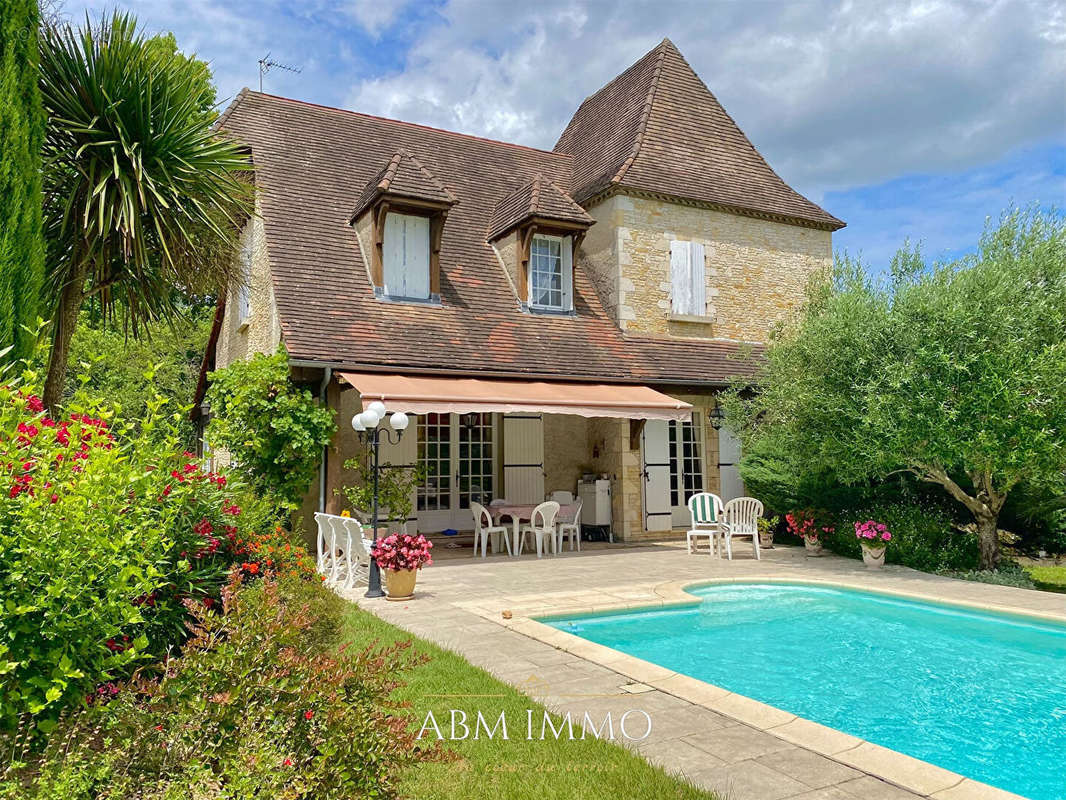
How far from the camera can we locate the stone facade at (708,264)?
18.0 meters

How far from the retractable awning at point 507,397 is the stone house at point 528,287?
5cm

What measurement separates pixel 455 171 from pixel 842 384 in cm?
1196

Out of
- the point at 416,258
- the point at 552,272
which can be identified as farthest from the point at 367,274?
the point at 552,272

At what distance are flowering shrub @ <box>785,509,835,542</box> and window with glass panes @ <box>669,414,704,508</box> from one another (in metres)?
3.17

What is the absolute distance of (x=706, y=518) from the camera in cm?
1559

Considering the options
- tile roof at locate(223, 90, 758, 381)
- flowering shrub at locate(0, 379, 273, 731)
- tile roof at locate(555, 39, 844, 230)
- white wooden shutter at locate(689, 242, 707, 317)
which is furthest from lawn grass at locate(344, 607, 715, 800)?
tile roof at locate(555, 39, 844, 230)

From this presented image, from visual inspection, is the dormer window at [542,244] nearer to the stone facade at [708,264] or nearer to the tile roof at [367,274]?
the tile roof at [367,274]

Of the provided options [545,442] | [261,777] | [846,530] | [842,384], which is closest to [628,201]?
[545,442]

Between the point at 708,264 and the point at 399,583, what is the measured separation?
40.9 ft

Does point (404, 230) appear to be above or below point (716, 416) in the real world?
above

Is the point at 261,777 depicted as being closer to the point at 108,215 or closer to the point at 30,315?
the point at 30,315

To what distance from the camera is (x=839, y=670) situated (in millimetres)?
8023

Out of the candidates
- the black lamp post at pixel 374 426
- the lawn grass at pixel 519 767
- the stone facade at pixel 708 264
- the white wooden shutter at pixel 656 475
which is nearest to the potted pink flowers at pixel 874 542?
the white wooden shutter at pixel 656 475

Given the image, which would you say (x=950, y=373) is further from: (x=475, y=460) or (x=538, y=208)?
(x=475, y=460)
